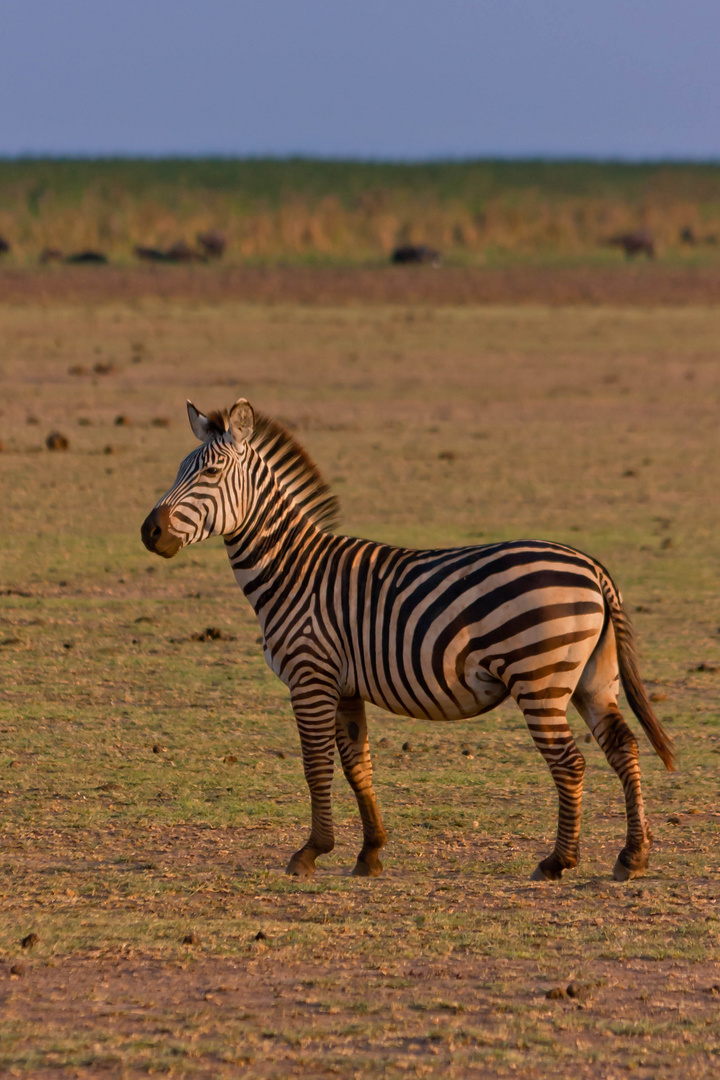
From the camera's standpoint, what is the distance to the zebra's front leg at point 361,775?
5.54 metres

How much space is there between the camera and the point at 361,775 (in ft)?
18.3

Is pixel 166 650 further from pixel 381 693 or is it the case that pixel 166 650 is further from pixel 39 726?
pixel 381 693

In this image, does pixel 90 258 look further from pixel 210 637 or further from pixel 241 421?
pixel 241 421

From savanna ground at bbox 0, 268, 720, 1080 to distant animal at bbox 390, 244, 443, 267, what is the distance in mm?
22535

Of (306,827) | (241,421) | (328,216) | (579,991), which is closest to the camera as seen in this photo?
(579,991)

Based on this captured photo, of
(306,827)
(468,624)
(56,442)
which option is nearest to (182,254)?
(56,442)

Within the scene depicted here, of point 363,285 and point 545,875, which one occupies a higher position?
point 363,285

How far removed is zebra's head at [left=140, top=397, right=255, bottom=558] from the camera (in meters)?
5.54

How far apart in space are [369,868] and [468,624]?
0.91m

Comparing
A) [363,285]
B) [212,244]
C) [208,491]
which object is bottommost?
[208,491]

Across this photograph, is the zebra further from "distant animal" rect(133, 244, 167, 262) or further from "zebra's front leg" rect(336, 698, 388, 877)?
"distant animal" rect(133, 244, 167, 262)

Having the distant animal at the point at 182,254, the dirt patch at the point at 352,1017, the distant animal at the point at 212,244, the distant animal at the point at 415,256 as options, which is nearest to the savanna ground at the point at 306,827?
the dirt patch at the point at 352,1017

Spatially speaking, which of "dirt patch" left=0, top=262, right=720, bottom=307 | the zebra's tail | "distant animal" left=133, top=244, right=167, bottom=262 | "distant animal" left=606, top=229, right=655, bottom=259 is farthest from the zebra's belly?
"distant animal" left=606, top=229, right=655, bottom=259

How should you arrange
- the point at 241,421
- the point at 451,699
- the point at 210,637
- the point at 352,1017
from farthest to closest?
the point at 210,637 < the point at 241,421 < the point at 451,699 < the point at 352,1017
